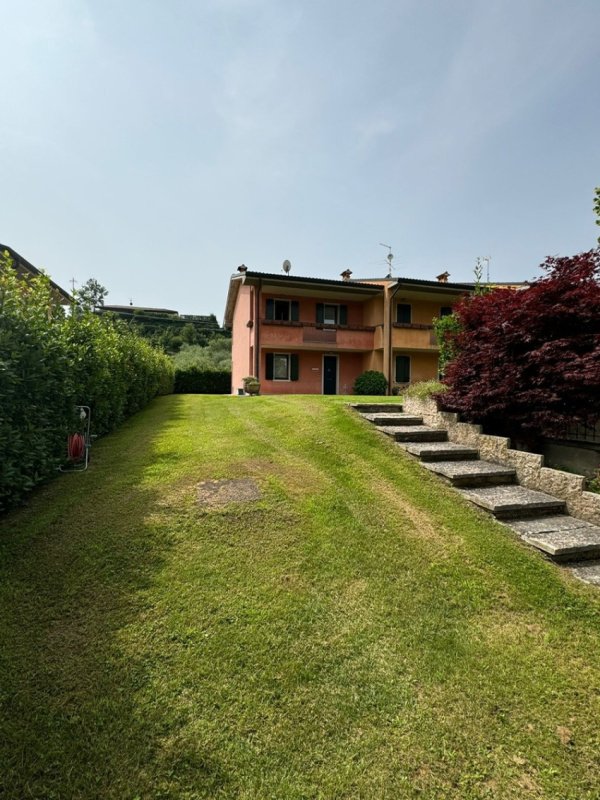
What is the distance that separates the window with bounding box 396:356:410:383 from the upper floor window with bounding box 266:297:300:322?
6094mm

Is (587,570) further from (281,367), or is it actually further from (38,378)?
(281,367)

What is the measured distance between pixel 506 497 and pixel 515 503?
9.1 inches

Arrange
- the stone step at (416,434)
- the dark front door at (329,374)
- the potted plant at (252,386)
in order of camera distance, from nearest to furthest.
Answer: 1. the stone step at (416,434)
2. the potted plant at (252,386)
3. the dark front door at (329,374)

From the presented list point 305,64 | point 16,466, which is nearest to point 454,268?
point 305,64

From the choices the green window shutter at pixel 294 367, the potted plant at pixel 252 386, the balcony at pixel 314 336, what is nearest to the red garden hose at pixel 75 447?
the potted plant at pixel 252 386

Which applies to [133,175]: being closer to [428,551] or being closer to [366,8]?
[366,8]

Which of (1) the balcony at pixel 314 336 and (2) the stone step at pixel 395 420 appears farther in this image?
(1) the balcony at pixel 314 336

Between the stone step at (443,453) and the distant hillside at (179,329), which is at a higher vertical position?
the distant hillside at (179,329)

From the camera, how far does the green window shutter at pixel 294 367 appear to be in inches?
758

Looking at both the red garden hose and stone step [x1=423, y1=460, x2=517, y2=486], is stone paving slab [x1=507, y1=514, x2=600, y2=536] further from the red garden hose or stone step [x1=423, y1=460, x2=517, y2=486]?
the red garden hose

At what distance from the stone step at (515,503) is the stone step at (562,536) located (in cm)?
9

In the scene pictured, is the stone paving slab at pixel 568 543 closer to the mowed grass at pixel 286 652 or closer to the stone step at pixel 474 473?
the mowed grass at pixel 286 652

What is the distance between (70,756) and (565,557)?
4.14 m

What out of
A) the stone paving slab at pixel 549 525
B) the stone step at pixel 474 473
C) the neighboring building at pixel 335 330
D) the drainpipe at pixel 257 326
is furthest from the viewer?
the neighboring building at pixel 335 330
